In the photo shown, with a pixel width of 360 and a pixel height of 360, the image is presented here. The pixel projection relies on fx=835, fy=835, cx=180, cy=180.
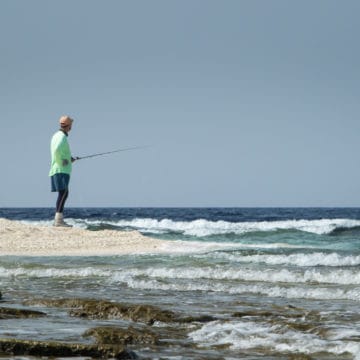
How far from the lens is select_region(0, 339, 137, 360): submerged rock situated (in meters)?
6.16

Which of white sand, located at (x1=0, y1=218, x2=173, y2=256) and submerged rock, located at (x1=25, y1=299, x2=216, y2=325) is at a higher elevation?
white sand, located at (x1=0, y1=218, x2=173, y2=256)

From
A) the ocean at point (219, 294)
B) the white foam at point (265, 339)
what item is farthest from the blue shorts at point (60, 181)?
the white foam at point (265, 339)

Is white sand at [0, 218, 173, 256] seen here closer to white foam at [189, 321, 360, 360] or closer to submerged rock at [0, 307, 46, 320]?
submerged rock at [0, 307, 46, 320]

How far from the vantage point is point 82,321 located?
8.23 m

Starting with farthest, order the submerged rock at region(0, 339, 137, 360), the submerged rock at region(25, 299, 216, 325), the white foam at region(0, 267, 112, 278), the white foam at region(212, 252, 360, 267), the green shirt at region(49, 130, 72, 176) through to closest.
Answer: the green shirt at region(49, 130, 72, 176), the white foam at region(212, 252, 360, 267), the white foam at region(0, 267, 112, 278), the submerged rock at region(25, 299, 216, 325), the submerged rock at region(0, 339, 137, 360)

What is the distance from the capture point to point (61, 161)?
18672 millimetres

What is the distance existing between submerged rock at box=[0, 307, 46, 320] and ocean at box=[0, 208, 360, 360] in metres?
0.16

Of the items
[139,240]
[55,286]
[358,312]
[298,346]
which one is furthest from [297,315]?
[139,240]

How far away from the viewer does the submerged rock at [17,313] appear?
328 inches

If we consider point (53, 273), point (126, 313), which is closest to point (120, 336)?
point (126, 313)

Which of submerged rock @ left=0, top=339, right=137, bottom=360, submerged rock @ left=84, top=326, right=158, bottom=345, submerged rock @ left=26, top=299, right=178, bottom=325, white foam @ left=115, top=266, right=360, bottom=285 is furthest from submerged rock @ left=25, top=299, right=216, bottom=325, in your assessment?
white foam @ left=115, top=266, right=360, bottom=285

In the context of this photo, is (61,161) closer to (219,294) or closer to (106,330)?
(219,294)

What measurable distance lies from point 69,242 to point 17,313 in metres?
9.31

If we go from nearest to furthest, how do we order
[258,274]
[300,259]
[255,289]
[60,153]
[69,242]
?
[255,289] → [258,274] → [300,259] → [69,242] → [60,153]
